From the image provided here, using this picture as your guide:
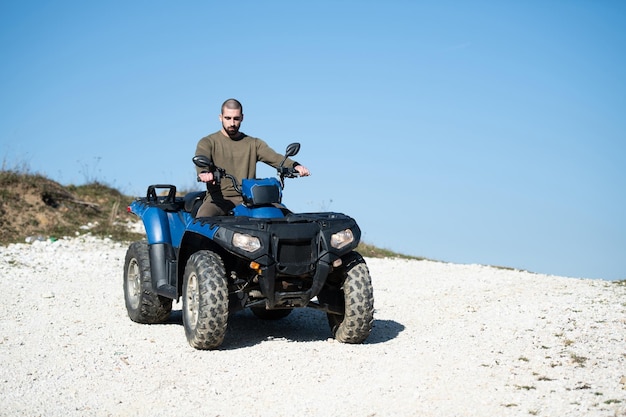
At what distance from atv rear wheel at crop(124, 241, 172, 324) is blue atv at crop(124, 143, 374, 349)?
2.34 ft

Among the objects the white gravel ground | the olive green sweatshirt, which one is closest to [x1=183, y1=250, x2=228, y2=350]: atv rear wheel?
the white gravel ground

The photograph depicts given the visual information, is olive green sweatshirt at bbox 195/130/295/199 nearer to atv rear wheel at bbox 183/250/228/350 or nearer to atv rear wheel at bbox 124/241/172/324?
atv rear wheel at bbox 183/250/228/350

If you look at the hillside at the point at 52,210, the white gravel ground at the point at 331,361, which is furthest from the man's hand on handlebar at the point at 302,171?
the hillside at the point at 52,210

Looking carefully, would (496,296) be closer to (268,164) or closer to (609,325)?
(609,325)

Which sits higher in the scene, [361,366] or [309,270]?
[309,270]

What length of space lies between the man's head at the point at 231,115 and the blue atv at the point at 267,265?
65 cm

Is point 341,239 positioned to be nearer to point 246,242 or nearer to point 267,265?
point 267,265

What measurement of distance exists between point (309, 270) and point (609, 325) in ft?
12.5

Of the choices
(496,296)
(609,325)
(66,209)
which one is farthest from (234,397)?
(66,209)

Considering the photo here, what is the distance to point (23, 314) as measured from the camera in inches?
417

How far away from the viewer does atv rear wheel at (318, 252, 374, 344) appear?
8211mm

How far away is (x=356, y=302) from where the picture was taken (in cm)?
822

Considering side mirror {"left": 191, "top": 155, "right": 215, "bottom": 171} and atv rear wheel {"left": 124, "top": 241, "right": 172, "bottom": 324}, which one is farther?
atv rear wheel {"left": 124, "top": 241, "right": 172, "bottom": 324}

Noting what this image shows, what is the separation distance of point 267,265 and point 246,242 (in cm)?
31
